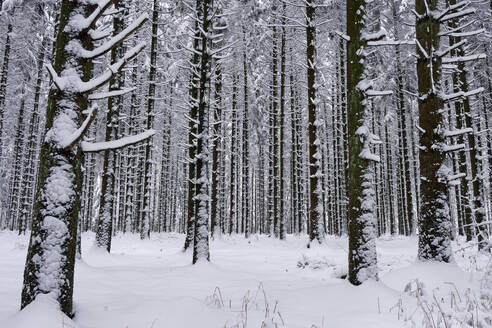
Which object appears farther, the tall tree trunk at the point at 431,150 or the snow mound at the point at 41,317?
the tall tree trunk at the point at 431,150

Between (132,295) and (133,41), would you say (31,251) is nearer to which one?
(132,295)

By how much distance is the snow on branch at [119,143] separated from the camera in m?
2.70

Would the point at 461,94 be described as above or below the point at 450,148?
above

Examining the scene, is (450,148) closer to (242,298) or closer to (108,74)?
(242,298)

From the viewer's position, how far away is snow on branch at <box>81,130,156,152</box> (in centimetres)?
270

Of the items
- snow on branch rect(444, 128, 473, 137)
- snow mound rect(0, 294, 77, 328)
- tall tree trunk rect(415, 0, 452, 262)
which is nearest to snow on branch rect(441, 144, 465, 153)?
tall tree trunk rect(415, 0, 452, 262)

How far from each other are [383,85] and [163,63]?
13.4m

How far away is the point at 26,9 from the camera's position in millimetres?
19312

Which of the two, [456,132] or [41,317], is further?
[456,132]

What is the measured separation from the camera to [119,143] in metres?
2.86

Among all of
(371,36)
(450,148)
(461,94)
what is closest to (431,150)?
(450,148)

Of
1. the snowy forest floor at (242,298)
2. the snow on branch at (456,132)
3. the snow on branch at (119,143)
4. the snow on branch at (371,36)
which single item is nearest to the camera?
the snow on branch at (119,143)

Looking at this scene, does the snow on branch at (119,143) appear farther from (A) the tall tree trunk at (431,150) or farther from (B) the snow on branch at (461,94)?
(B) the snow on branch at (461,94)

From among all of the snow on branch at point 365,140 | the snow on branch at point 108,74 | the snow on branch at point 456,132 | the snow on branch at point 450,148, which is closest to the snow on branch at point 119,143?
the snow on branch at point 108,74
